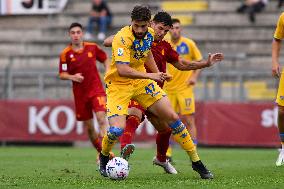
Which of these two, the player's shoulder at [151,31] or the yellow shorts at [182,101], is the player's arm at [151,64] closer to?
the player's shoulder at [151,31]

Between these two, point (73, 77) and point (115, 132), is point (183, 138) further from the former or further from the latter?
point (73, 77)

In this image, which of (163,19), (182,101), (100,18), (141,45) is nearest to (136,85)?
(141,45)

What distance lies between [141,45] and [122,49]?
0.30 metres

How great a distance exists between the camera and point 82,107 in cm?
1494

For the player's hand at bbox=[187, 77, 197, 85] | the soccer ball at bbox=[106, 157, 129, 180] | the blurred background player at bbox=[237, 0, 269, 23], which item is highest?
the blurred background player at bbox=[237, 0, 269, 23]

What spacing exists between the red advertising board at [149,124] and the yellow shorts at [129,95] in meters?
10.2

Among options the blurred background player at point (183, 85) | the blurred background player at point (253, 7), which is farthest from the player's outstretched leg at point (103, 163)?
the blurred background player at point (253, 7)

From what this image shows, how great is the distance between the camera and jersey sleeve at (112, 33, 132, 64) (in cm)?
1101

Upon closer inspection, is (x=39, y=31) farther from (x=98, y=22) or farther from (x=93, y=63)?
(x=93, y=63)

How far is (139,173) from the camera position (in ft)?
41.1

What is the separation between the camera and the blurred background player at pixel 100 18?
87.8 feet

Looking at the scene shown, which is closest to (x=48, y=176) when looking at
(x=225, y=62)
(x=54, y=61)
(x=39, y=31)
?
(x=225, y=62)

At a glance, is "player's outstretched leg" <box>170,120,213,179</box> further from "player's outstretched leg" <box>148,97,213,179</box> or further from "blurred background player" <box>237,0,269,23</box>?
"blurred background player" <box>237,0,269,23</box>

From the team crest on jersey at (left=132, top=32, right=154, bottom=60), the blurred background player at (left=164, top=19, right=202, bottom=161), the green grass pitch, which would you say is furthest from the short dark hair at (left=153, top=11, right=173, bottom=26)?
the blurred background player at (left=164, top=19, right=202, bottom=161)
